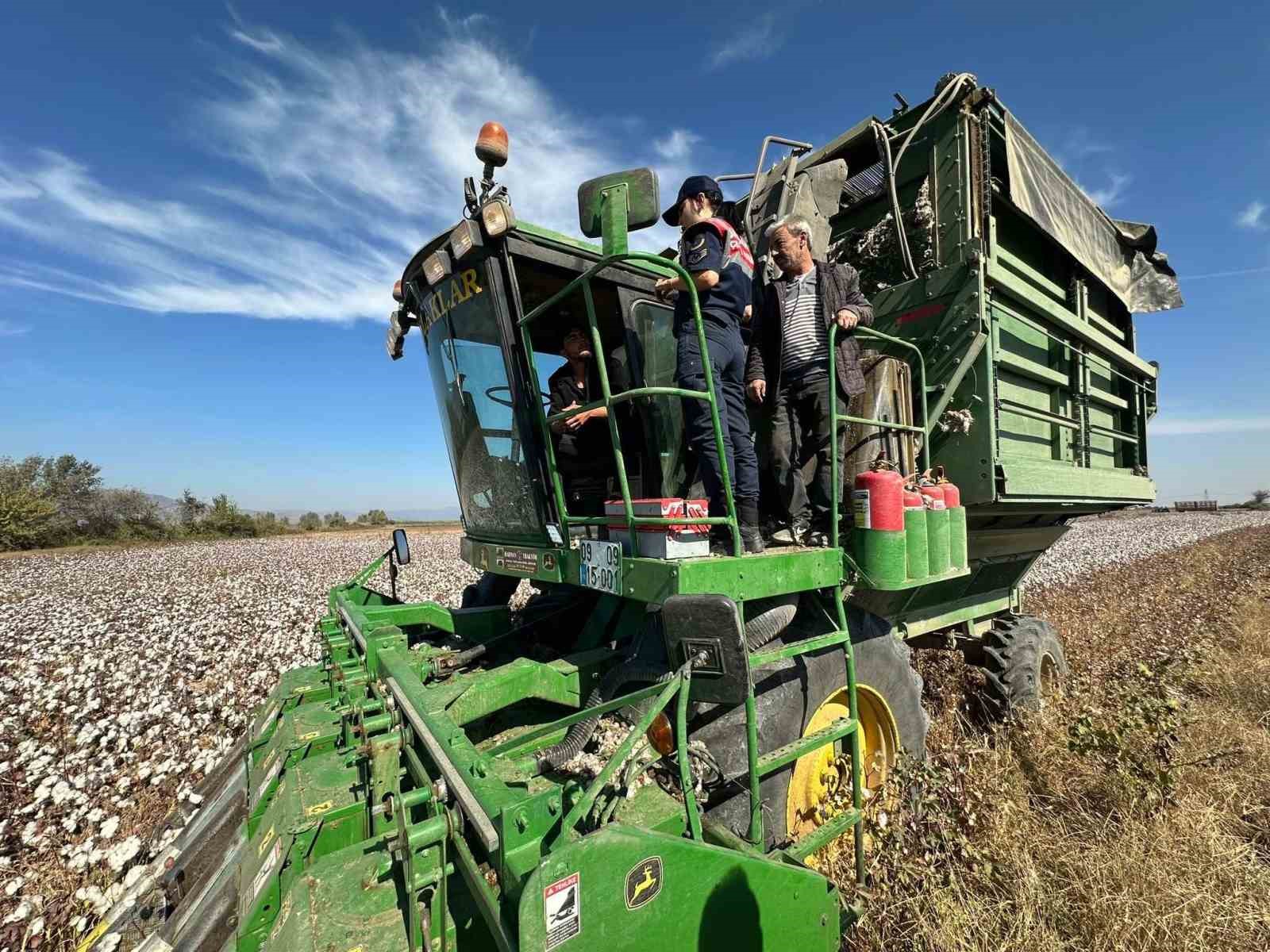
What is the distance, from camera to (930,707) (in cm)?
498

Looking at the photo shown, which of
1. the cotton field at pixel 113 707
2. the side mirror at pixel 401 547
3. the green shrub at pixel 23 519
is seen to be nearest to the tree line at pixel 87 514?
the green shrub at pixel 23 519

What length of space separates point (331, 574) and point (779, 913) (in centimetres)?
1655

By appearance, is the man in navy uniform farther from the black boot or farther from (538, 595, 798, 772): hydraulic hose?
(538, 595, 798, 772): hydraulic hose

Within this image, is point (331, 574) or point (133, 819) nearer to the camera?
point (133, 819)

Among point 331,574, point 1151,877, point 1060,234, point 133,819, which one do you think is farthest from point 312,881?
point 331,574

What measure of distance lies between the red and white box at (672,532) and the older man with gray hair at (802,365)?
2.98 ft

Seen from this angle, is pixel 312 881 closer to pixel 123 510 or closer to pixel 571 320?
pixel 571 320

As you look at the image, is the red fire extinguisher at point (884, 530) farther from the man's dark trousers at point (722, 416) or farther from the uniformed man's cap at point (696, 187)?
the uniformed man's cap at point (696, 187)

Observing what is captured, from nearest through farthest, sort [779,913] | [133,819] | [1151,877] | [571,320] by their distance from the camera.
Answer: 1. [779,913]
2. [1151,877]
3. [133,819]
4. [571,320]

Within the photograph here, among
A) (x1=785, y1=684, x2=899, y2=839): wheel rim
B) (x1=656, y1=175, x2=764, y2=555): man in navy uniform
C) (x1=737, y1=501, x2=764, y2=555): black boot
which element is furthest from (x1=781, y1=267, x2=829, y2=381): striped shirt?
(x1=785, y1=684, x2=899, y2=839): wheel rim

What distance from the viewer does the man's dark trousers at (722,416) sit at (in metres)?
2.83

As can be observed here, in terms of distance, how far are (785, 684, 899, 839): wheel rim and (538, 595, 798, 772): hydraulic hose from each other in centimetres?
53

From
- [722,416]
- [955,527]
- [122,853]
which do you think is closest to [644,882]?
[722,416]

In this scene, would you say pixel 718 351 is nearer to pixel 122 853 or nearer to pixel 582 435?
pixel 582 435
